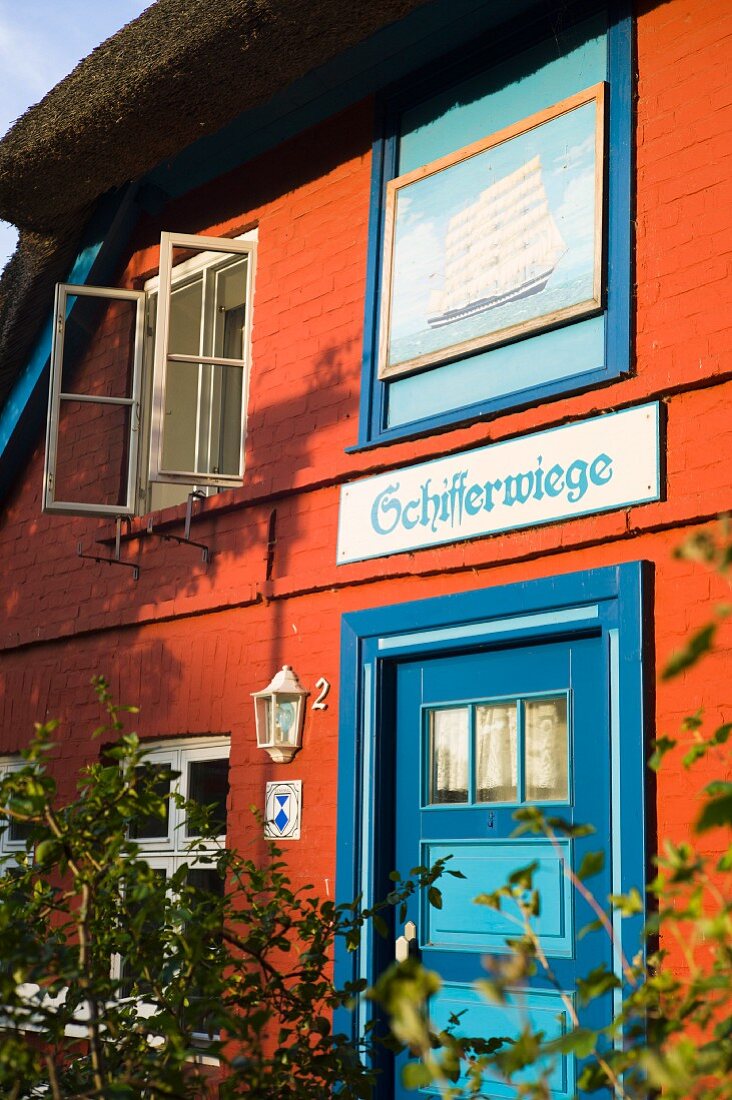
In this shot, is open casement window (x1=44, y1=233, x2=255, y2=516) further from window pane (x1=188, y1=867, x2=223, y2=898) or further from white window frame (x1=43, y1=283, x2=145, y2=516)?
window pane (x1=188, y1=867, x2=223, y2=898)

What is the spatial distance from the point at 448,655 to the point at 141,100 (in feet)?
9.44

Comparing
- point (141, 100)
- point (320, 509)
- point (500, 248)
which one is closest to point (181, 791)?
point (320, 509)

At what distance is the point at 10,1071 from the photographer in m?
2.49

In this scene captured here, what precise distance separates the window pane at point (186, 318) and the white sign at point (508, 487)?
4.81 ft

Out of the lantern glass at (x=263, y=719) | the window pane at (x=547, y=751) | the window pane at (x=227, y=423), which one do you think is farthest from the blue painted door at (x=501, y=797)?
the window pane at (x=227, y=423)

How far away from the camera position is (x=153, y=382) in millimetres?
6324

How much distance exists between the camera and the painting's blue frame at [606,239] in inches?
180

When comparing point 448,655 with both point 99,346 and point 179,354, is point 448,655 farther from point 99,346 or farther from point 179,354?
point 99,346

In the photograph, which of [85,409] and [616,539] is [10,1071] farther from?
[85,409]

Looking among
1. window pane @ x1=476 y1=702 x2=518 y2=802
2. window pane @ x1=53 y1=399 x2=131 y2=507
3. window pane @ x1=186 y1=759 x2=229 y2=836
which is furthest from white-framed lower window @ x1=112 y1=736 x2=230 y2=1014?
window pane @ x1=476 y1=702 x2=518 y2=802

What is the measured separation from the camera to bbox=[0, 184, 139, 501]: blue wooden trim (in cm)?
715

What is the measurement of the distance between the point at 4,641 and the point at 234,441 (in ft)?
6.08

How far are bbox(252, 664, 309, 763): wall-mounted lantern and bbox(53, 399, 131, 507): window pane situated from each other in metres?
1.85

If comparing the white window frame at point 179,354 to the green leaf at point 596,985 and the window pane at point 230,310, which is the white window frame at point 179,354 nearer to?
the window pane at point 230,310
